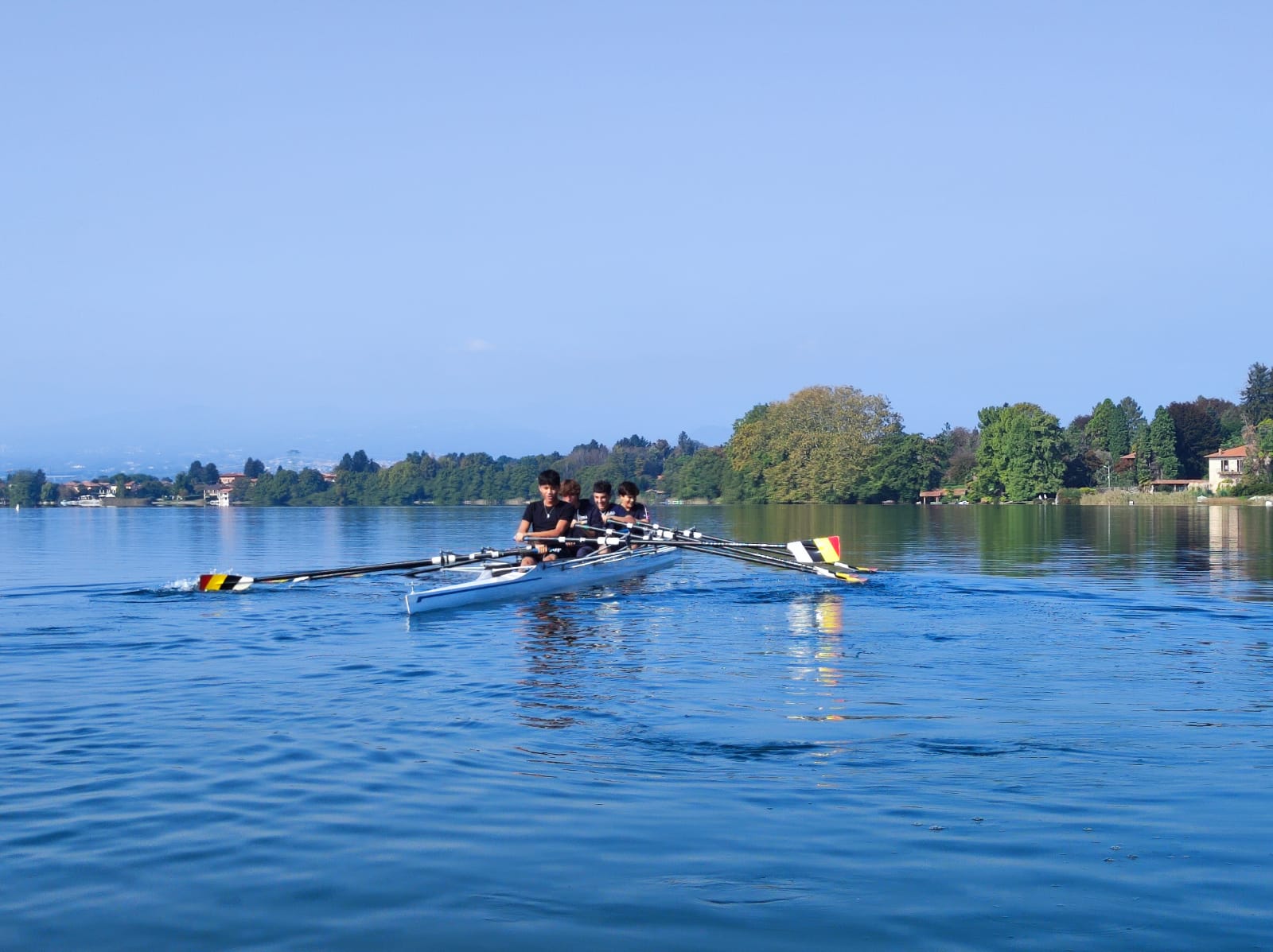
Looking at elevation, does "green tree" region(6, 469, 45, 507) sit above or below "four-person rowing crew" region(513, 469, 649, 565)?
above

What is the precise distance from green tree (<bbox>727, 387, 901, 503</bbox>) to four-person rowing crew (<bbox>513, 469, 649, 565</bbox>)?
252ft

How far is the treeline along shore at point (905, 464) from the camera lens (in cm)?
9488

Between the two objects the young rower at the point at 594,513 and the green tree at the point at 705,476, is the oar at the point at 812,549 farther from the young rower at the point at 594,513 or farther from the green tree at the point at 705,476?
the green tree at the point at 705,476

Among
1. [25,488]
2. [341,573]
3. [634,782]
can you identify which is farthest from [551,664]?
[25,488]

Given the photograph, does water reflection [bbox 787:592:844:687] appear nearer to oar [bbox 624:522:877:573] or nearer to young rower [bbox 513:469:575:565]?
oar [bbox 624:522:877:573]

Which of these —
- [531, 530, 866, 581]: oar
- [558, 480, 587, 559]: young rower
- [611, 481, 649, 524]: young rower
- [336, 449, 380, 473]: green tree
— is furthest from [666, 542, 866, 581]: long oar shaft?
[336, 449, 380, 473]: green tree

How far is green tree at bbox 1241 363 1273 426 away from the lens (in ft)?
341

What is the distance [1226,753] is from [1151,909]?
291 cm

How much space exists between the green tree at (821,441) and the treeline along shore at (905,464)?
101mm

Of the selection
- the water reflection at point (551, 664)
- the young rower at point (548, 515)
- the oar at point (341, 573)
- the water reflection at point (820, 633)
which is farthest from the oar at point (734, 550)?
the water reflection at point (551, 664)

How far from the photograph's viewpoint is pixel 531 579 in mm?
16078

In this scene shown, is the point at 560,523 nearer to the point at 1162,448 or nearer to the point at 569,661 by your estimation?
the point at 569,661

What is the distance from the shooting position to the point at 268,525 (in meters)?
53.7

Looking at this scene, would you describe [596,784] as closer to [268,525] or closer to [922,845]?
[922,845]
